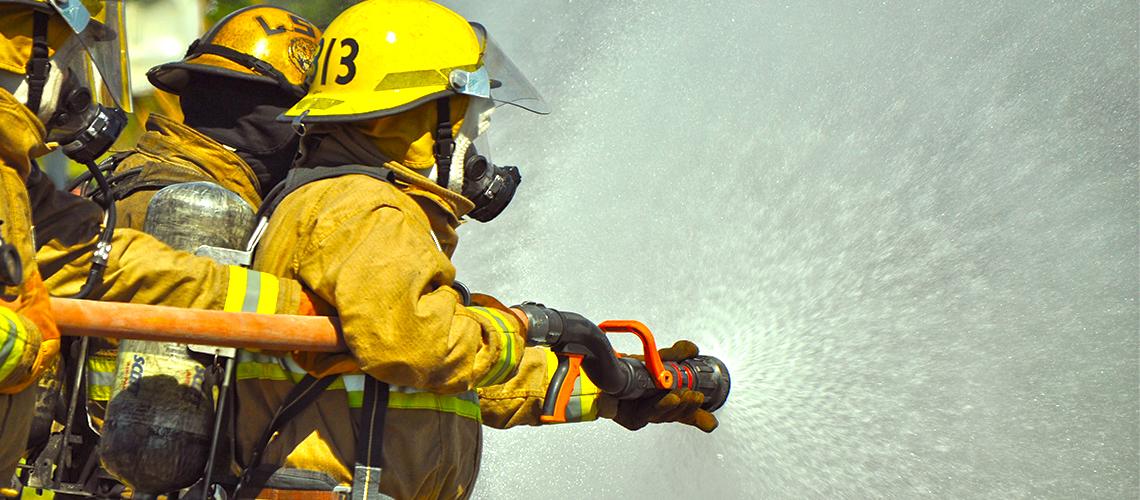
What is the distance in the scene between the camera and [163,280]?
2822 millimetres

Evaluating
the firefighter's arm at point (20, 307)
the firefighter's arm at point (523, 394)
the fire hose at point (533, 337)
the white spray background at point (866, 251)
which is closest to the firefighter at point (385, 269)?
the fire hose at point (533, 337)

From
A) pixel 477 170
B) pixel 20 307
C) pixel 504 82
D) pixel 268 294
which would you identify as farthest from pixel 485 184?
pixel 20 307

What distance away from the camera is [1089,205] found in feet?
17.7

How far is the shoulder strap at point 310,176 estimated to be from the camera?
309 centimetres

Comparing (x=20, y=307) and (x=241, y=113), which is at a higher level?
(x=241, y=113)

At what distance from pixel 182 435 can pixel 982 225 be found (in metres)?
3.48

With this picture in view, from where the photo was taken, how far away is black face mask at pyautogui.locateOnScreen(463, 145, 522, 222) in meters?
3.35

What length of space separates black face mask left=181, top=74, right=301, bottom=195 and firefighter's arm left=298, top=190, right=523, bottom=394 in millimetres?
1993

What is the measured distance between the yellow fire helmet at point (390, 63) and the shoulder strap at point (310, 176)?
12 centimetres

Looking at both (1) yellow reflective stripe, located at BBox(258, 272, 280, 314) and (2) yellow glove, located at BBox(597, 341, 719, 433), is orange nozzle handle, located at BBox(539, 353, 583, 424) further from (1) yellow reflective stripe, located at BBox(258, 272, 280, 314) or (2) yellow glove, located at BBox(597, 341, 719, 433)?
(1) yellow reflective stripe, located at BBox(258, 272, 280, 314)

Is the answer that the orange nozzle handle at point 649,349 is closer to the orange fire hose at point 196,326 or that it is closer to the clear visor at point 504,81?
the clear visor at point 504,81

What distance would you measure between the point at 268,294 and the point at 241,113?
2156 millimetres

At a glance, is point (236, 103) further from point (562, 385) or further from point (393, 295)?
point (393, 295)

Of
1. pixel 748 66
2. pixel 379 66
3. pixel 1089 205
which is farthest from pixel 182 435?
pixel 748 66
